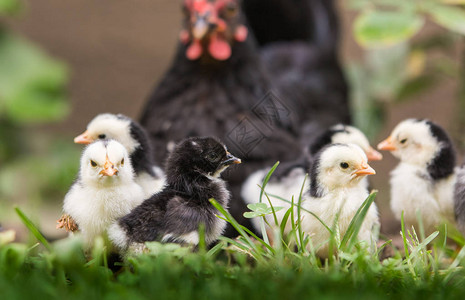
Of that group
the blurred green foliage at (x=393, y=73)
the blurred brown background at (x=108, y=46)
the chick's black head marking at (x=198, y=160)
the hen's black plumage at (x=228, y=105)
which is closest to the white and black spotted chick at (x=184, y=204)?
the chick's black head marking at (x=198, y=160)

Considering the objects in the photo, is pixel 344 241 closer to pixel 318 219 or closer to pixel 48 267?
pixel 318 219

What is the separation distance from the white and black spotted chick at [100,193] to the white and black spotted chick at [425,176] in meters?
0.93

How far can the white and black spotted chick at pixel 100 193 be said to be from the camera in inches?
57.1

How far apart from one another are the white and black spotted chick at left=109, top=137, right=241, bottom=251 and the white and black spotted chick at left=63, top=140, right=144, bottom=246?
53mm

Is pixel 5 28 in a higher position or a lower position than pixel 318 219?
higher

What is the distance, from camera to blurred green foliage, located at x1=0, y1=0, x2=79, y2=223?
4.12 meters

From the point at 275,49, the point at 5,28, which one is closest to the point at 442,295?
the point at 275,49

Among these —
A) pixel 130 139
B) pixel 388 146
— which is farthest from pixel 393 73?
pixel 130 139

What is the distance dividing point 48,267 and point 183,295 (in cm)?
39

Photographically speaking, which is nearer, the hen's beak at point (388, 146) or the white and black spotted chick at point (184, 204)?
the white and black spotted chick at point (184, 204)

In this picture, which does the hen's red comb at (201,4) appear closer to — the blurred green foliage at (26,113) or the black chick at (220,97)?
the black chick at (220,97)

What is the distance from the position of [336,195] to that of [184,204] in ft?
1.48

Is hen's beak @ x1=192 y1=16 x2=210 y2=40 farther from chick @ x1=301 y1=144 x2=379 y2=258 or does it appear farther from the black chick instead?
chick @ x1=301 y1=144 x2=379 y2=258

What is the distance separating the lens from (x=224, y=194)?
5.07 ft
